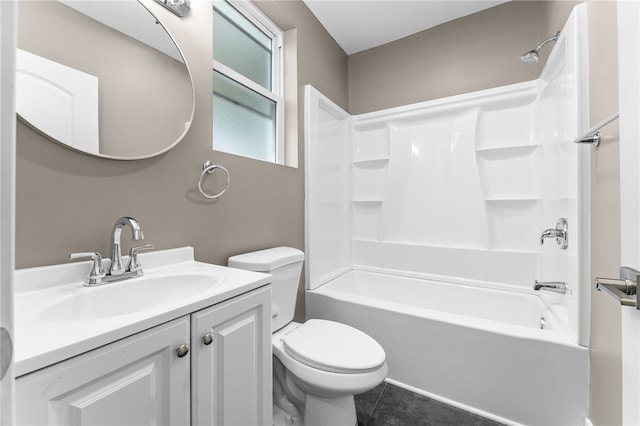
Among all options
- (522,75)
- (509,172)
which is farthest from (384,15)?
(509,172)

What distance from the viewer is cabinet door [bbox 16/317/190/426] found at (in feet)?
1.61

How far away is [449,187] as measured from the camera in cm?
230

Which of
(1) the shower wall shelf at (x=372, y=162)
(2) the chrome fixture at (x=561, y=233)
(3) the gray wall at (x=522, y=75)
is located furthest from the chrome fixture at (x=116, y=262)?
(1) the shower wall shelf at (x=372, y=162)

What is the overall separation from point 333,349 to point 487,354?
2.83ft

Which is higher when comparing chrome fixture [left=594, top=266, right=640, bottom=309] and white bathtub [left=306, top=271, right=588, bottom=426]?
chrome fixture [left=594, top=266, right=640, bottom=309]

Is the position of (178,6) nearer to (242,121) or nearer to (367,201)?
(242,121)

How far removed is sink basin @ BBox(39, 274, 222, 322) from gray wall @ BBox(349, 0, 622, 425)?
1.53m

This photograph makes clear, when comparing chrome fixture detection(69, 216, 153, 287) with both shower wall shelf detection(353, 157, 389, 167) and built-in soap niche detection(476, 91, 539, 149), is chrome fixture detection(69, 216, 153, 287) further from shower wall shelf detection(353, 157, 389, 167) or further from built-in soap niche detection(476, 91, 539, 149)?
built-in soap niche detection(476, 91, 539, 149)

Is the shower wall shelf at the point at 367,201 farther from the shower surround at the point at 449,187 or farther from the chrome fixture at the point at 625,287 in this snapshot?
the chrome fixture at the point at 625,287

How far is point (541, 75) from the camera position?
75.5 inches

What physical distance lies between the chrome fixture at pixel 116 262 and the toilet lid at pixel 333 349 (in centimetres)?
77

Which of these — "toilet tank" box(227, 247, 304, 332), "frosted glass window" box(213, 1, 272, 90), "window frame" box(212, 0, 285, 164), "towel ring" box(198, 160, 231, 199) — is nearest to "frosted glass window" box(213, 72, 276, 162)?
"window frame" box(212, 0, 285, 164)

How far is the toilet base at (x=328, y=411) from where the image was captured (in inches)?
49.5

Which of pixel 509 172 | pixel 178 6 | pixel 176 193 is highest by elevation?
pixel 178 6
